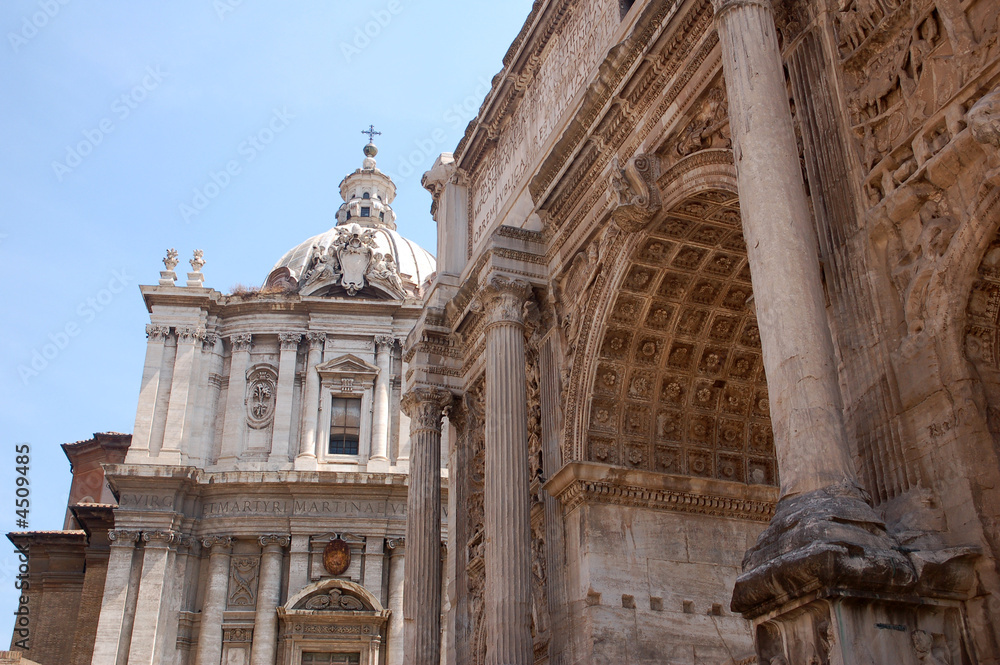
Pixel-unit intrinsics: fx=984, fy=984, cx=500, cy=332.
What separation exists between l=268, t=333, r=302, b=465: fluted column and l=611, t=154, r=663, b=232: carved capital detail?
2282 centimetres

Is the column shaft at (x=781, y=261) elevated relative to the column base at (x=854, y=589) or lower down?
elevated

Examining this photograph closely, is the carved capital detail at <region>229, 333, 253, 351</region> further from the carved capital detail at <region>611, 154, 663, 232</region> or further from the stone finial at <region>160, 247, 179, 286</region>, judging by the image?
the carved capital detail at <region>611, 154, 663, 232</region>

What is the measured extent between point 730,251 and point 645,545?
4369 millimetres

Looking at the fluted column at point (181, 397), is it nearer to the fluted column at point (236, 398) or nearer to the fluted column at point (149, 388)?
the fluted column at point (149, 388)

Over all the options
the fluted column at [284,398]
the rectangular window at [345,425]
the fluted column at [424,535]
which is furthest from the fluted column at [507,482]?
the rectangular window at [345,425]

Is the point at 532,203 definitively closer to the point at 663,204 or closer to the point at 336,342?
the point at 663,204

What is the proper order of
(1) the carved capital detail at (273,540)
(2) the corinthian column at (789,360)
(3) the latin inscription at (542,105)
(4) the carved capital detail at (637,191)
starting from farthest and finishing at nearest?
(1) the carved capital detail at (273,540), (3) the latin inscription at (542,105), (4) the carved capital detail at (637,191), (2) the corinthian column at (789,360)

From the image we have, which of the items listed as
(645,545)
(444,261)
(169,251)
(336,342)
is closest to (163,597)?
(336,342)

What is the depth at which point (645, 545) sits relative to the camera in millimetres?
14156

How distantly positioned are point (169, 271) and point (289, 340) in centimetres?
536

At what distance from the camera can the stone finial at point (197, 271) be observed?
3595 centimetres

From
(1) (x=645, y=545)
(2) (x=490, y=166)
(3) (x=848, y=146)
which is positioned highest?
(2) (x=490, y=166)

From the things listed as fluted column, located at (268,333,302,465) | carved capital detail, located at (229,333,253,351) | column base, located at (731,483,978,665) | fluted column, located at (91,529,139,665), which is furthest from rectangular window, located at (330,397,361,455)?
column base, located at (731,483,978,665)

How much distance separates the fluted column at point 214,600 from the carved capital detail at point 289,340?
7088mm
